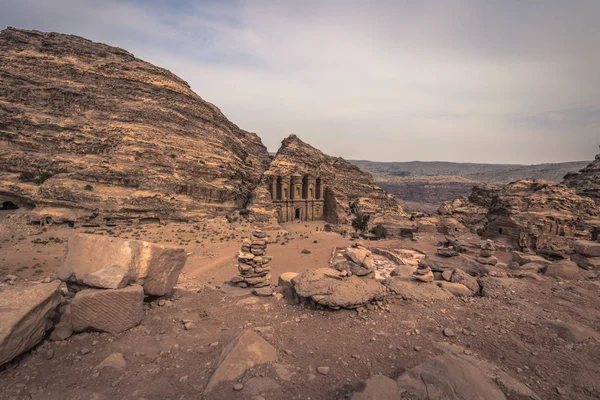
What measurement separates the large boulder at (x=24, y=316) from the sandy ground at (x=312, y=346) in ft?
1.21

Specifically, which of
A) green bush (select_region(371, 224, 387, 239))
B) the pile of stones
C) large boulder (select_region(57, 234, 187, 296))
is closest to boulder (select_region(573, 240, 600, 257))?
the pile of stones

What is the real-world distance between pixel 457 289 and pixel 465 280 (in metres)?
0.87

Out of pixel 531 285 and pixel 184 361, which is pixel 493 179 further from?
pixel 184 361

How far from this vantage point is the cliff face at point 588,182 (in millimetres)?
29953

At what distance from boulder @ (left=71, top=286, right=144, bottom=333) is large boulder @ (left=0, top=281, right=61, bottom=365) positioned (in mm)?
376

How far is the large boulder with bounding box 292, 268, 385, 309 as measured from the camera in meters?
6.47

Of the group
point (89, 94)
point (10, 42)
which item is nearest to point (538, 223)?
point (89, 94)

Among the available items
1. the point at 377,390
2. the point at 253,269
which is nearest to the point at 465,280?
the point at 377,390

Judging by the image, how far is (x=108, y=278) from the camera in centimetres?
548

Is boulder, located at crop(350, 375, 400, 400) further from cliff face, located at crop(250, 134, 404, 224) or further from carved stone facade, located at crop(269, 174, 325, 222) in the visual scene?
carved stone facade, located at crop(269, 174, 325, 222)

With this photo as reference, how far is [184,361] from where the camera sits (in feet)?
15.0

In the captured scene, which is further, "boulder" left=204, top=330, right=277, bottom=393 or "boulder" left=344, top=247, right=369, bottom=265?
"boulder" left=344, top=247, right=369, bottom=265

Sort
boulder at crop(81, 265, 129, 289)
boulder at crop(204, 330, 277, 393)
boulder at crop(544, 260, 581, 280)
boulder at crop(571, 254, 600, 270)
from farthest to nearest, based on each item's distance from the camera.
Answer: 1. boulder at crop(571, 254, 600, 270)
2. boulder at crop(544, 260, 581, 280)
3. boulder at crop(81, 265, 129, 289)
4. boulder at crop(204, 330, 277, 393)

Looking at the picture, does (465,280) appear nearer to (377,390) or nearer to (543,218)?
(377,390)
